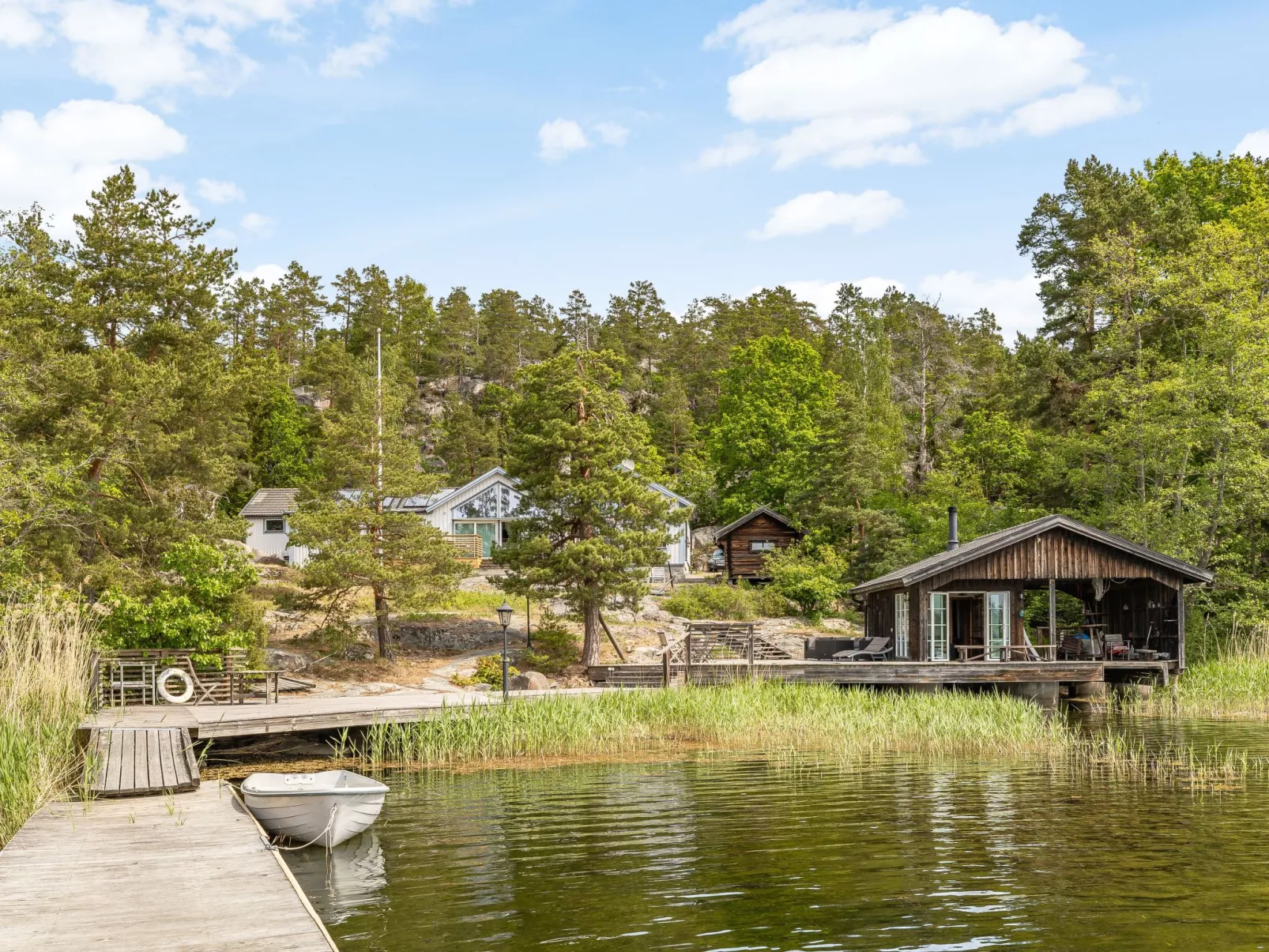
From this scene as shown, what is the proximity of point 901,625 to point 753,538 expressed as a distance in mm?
21898

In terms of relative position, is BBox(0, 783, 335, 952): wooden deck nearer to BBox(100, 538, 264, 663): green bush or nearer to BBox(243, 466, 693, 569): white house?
BBox(100, 538, 264, 663): green bush

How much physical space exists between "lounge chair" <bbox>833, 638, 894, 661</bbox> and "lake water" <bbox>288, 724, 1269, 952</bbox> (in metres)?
15.1

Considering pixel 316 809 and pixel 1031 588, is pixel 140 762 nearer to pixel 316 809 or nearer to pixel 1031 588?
pixel 316 809

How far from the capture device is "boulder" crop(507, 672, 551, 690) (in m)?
27.6

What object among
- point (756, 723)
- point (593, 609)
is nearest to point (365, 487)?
point (593, 609)

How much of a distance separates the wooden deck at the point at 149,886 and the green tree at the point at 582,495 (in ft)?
66.4

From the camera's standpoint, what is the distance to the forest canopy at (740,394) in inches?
1126

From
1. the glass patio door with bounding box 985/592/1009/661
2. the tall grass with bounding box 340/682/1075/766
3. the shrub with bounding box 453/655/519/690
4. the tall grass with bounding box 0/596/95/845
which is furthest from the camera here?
the glass patio door with bounding box 985/592/1009/661

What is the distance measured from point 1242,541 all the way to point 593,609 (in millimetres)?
22290

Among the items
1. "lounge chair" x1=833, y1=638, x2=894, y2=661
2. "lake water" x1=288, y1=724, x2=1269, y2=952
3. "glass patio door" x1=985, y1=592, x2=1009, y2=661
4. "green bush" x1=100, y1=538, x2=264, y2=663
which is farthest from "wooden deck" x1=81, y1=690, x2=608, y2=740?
"glass patio door" x1=985, y1=592, x2=1009, y2=661

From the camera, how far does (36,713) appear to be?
46.1 feet

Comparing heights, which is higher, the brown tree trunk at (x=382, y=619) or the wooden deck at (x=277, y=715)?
the brown tree trunk at (x=382, y=619)

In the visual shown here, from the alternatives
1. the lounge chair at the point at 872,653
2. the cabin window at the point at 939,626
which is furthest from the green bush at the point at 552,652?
the cabin window at the point at 939,626

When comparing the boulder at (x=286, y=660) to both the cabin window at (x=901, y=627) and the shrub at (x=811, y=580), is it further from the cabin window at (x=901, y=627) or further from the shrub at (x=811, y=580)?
the shrub at (x=811, y=580)
